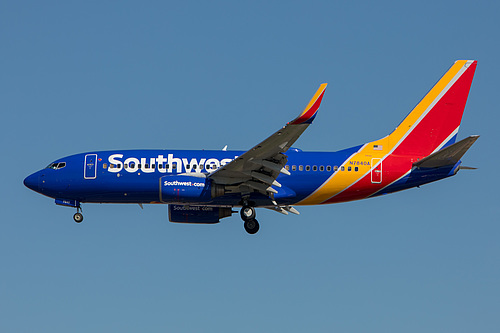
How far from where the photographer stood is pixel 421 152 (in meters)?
52.2

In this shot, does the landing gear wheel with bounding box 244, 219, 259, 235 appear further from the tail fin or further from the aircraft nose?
the aircraft nose

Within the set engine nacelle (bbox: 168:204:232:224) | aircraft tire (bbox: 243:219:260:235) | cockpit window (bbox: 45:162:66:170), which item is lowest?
aircraft tire (bbox: 243:219:260:235)

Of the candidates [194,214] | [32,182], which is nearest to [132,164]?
[194,214]

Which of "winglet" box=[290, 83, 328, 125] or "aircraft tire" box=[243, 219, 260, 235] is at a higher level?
"winglet" box=[290, 83, 328, 125]

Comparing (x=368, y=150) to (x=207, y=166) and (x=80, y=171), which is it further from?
(x=80, y=171)

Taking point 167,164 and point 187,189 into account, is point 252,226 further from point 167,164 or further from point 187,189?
point 167,164

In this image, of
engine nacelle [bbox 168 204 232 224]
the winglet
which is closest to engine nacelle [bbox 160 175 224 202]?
engine nacelle [bbox 168 204 232 224]

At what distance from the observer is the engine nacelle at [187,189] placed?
1948 inches

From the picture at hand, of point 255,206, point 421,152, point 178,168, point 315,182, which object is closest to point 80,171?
point 178,168

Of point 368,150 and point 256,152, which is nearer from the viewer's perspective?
point 256,152

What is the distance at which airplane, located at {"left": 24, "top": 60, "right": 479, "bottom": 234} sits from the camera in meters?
50.0

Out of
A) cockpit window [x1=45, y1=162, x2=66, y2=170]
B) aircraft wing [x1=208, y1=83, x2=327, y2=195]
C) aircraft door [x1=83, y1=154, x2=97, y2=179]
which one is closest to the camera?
aircraft wing [x1=208, y1=83, x2=327, y2=195]

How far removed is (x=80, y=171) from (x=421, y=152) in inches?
769

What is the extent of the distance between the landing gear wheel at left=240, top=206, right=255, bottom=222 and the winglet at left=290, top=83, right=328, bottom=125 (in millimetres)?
8753
